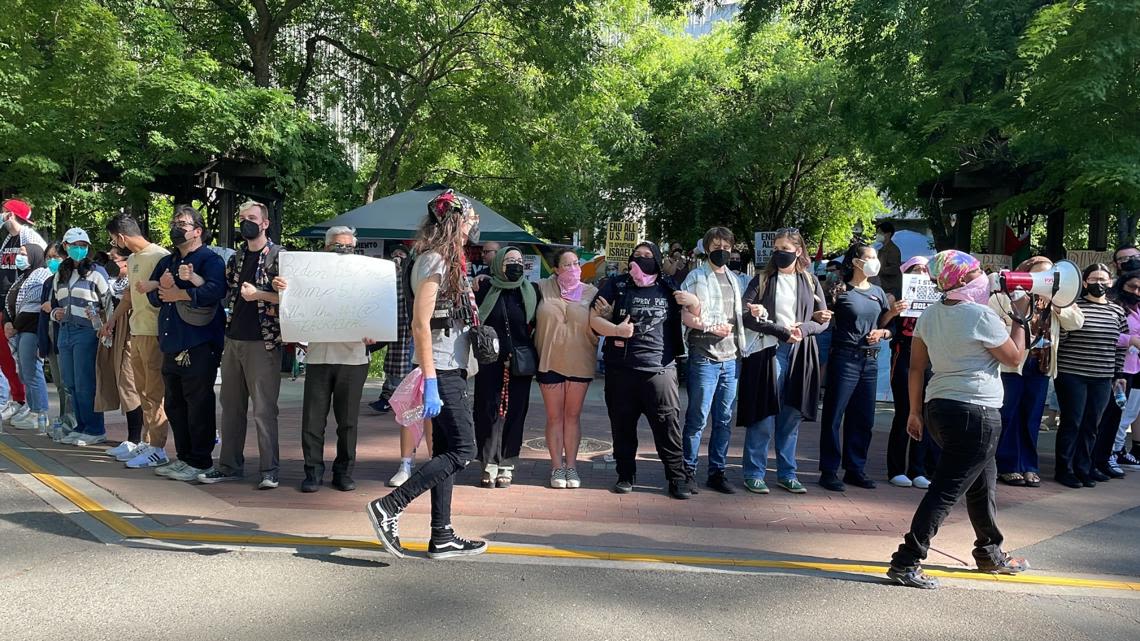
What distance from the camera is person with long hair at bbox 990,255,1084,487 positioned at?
7371 millimetres

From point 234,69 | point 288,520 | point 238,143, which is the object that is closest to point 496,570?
point 288,520

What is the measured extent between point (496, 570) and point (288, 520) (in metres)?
1.59

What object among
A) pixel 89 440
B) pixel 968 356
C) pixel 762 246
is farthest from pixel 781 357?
pixel 762 246

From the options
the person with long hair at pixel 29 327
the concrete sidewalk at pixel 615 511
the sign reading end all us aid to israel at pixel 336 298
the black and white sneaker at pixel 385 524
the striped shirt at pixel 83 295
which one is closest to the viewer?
the black and white sneaker at pixel 385 524

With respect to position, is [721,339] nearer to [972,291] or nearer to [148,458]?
[972,291]

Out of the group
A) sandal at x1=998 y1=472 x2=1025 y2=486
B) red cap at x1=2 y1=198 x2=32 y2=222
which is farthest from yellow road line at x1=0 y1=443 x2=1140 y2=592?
red cap at x1=2 y1=198 x2=32 y2=222

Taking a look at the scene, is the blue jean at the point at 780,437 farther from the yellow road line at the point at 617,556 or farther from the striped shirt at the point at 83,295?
the striped shirt at the point at 83,295

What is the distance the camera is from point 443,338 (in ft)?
16.4

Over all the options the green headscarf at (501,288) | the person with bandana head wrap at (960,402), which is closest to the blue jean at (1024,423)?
the person with bandana head wrap at (960,402)

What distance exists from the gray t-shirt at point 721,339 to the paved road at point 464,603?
6.75ft

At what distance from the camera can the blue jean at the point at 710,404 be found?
22.0ft

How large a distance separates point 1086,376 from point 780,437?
270 cm

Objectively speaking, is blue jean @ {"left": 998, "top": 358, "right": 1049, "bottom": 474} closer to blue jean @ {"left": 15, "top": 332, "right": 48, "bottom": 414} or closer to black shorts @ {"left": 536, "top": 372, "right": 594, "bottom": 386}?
black shorts @ {"left": 536, "top": 372, "right": 594, "bottom": 386}

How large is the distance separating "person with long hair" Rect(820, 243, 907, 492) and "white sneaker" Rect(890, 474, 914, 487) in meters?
0.19
